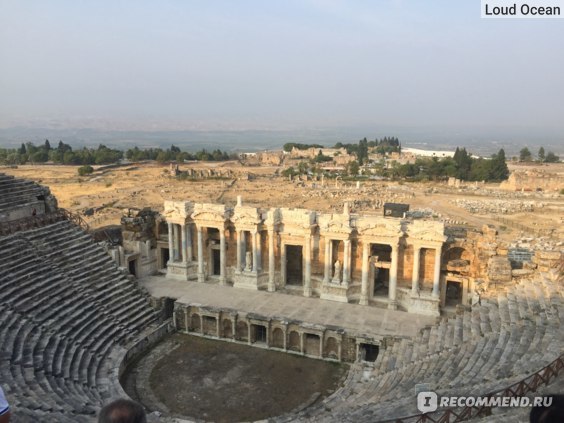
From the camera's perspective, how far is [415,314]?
2141cm

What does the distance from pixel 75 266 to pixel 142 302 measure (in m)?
3.33

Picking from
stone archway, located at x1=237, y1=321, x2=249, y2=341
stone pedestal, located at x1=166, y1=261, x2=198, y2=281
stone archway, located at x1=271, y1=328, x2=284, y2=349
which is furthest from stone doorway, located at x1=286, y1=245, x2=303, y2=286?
stone archway, located at x1=271, y1=328, x2=284, y2=349

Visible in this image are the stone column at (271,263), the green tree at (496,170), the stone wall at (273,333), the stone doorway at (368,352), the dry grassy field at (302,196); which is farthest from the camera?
the green tree at (496,170)

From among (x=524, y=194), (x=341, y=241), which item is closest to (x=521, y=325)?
(x=341, y=241)

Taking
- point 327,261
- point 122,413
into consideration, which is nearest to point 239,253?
point 327,261

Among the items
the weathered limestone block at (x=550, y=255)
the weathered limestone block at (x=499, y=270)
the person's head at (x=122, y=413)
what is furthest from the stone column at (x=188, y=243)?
the person's head at (x=122, y=413)

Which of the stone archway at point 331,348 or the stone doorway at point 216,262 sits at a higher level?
the stone doorway at point 216,262

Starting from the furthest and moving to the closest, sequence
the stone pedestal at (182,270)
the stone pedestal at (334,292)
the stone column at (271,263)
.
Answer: the stone pedestal at (182,270) → the stone column at (271,263) → the stone pedestal at (334,292)

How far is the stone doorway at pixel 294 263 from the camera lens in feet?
86.3

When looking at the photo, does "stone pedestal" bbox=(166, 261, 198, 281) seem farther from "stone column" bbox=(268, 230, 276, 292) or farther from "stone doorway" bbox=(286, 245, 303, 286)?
"stone doorway" bbox=(286, 245, 303, 286)

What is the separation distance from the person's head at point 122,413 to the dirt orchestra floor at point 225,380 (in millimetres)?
12433

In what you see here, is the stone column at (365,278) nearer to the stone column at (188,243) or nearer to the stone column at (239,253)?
the stone column at (239,253)

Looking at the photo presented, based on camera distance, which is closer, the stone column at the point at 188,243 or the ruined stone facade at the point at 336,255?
the ruined stone facade at the point at 336,255

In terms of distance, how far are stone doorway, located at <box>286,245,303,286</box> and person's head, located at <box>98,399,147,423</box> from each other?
72.4 feet
